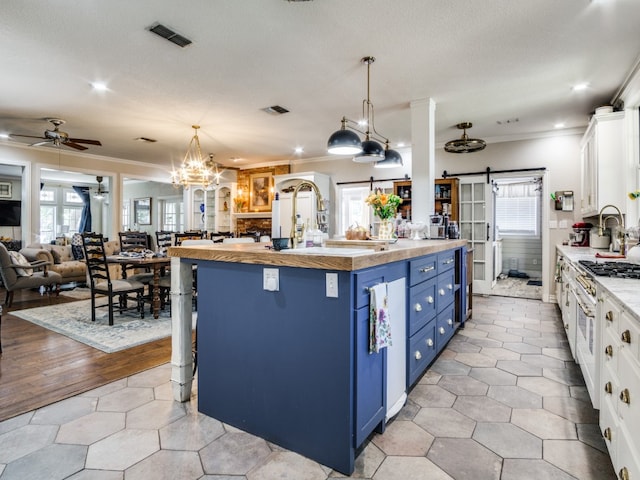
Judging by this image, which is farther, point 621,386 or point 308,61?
point 308,61

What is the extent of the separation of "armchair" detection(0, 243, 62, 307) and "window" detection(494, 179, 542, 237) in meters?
8.63

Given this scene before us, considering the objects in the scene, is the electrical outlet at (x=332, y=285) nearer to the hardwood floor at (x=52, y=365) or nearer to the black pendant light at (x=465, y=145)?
the hardwood floor at (x=52, y=365)

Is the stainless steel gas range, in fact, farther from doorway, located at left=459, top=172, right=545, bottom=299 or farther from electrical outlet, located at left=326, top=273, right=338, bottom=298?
doorway, located at left=459, top=172, right=545, bottom=299

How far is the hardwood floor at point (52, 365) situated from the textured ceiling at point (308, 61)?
256 cm

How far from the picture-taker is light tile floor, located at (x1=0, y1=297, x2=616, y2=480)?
5.32 feet

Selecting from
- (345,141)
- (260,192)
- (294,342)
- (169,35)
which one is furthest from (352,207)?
(294,342)

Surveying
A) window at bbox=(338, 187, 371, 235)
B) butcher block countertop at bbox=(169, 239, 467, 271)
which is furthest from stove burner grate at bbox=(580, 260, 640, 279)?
window at bbox=(338, 187, 371, 235)

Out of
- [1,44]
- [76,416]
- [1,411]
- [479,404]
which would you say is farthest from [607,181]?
[1,44]

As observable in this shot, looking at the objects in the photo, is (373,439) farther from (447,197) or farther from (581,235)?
(447,197)

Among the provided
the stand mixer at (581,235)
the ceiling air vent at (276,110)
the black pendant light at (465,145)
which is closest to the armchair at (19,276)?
the ceiling air vent at (276,110)

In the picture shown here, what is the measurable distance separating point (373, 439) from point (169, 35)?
310 cm

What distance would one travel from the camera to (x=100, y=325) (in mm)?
4012

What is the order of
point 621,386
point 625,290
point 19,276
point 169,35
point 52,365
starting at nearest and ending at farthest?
point 621,386, point 625,290, point 169,35, point 52,365, point 19,276

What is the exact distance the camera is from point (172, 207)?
1092 centimetres
